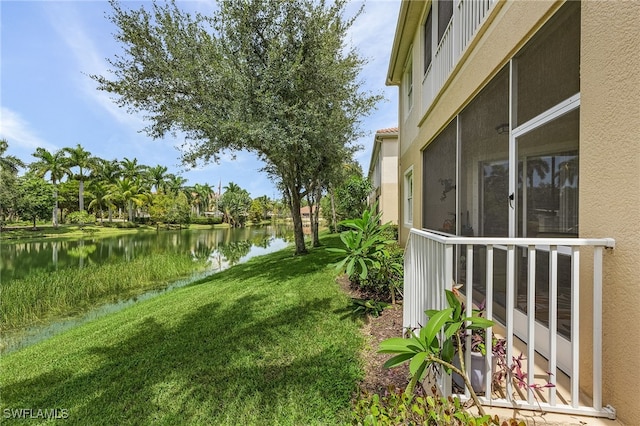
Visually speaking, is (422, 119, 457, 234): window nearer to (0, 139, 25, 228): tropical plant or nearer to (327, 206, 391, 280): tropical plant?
(327, 206, 391, 280): tropical plant

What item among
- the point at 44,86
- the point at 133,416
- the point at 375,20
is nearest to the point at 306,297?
the point at 133,416

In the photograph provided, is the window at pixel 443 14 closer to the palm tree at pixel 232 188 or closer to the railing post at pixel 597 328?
the railing post at pixel 597 328

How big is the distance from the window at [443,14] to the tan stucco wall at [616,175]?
3.69m

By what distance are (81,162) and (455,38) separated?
170 ft

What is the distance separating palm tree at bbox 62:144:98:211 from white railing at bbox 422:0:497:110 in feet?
166

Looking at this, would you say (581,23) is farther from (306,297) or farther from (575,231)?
(306,297)

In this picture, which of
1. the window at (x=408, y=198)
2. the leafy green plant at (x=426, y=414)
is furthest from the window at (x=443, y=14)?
the leafy green plant at (x=426, y=414)

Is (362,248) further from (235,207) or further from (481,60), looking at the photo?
(235,207)

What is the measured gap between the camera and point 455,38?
4602mm

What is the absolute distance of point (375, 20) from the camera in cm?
992

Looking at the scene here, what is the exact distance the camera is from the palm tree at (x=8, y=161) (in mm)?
32691

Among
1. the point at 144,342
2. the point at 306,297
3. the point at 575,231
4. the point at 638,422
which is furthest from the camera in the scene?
the point at 306,297

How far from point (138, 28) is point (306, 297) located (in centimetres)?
1085

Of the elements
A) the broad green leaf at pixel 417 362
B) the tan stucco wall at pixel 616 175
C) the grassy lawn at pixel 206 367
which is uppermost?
the tan stucco wall at pixel 616 175
